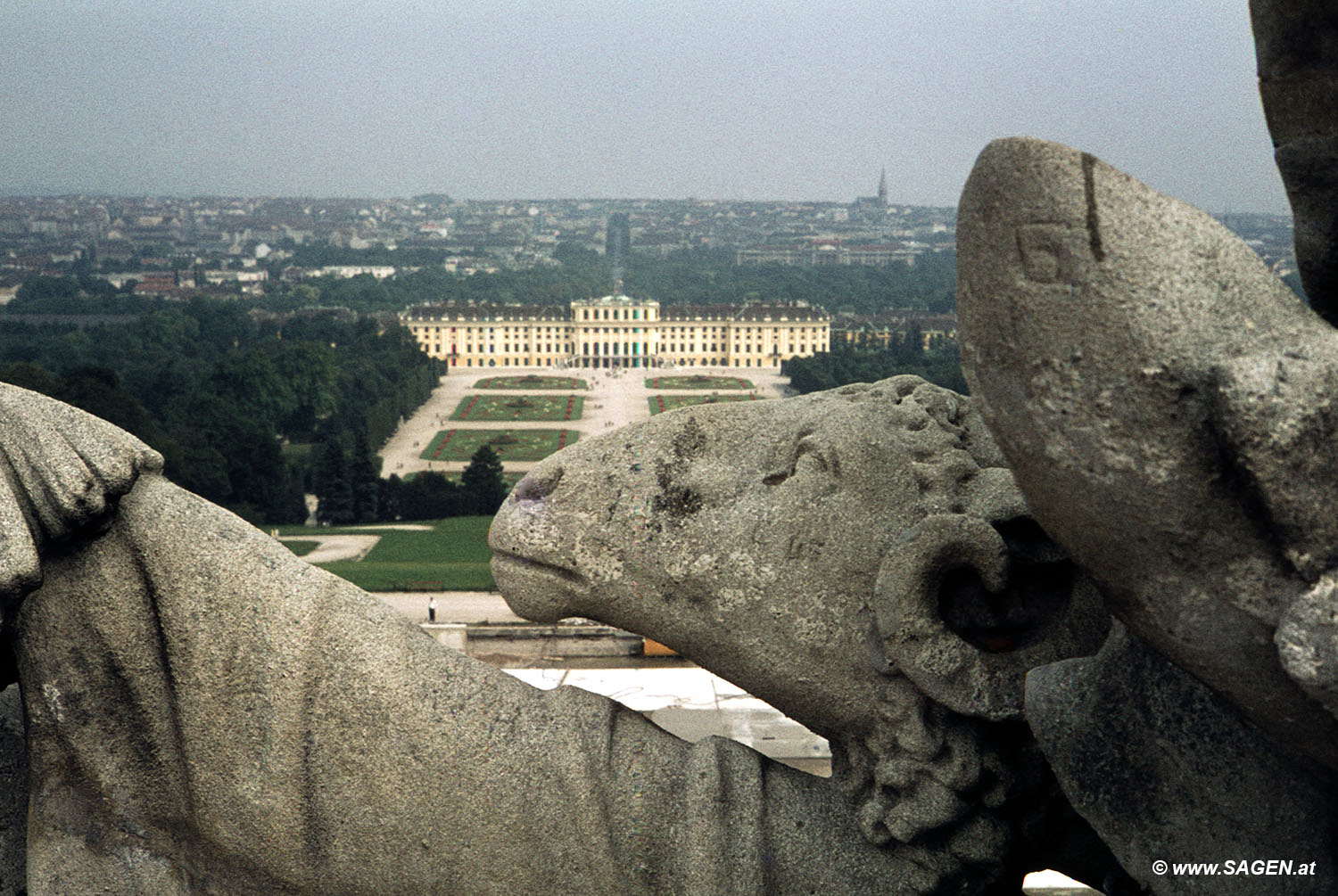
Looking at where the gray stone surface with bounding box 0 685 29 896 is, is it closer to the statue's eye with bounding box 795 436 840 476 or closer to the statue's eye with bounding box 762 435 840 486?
the statue's eye with bounding box 762 435 840 486

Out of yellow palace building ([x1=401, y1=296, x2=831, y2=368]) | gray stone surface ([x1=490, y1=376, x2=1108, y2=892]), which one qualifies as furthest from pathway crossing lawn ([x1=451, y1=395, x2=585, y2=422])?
gray stone surface ([x1=490, y1=376, x2=1108, y2=892])

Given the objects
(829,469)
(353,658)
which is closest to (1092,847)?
(829,469)

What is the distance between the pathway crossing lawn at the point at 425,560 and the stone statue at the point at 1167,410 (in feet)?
67.1

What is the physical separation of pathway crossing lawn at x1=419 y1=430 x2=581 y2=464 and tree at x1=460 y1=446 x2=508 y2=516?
8.82m

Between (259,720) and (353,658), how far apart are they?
395mm

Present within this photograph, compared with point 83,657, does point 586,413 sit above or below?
below

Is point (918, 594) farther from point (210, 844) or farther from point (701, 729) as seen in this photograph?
point (701, 729)

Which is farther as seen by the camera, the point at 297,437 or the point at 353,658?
the point at 297,437

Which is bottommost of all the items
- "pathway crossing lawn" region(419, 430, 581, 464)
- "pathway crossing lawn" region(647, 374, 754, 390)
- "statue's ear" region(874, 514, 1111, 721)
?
"pathway crossing lawn" region(647, 374, 754, 390)

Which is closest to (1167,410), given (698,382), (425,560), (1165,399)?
(1165,399)

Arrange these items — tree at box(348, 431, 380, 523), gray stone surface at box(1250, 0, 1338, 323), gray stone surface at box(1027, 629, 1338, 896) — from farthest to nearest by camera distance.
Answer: tree at box(348, 431, 380, 523)
gray stone surface at box(1027, 629, 1338, 896)
gray stone surface at box(1250, 0, 1338, 323)

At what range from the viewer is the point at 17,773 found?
5379 millimetres

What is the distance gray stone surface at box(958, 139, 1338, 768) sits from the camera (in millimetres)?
3389

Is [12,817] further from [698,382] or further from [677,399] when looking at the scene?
[698,382]
